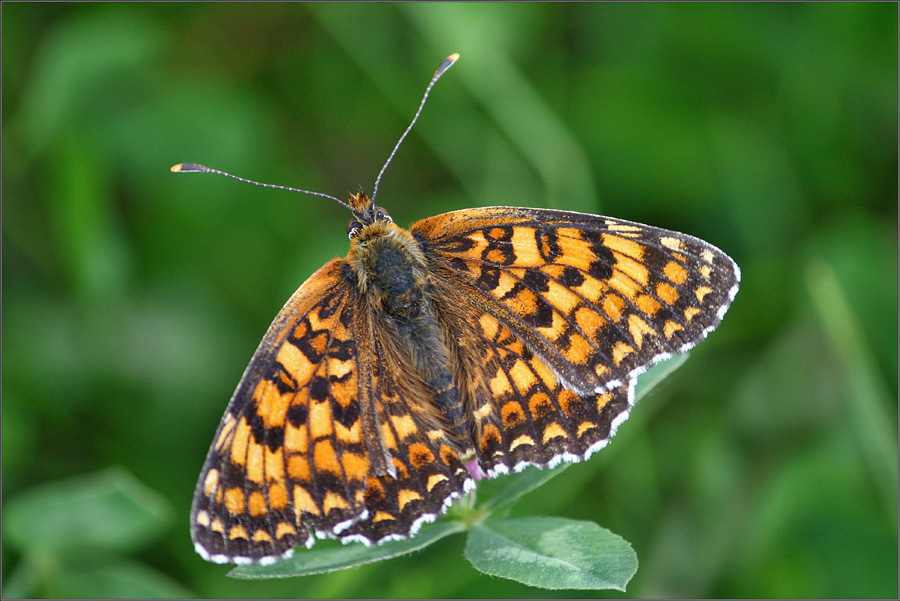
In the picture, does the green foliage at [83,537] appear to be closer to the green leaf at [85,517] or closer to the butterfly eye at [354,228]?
the green leaf at [85,517]

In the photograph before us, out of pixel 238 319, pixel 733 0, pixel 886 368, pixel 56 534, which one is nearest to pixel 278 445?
pixel 56 534

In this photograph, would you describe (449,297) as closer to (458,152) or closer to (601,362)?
(601,362)

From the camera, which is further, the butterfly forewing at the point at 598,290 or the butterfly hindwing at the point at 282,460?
the butterfly forewing at the point at 598,290

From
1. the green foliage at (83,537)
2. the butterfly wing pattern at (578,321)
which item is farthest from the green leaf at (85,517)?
the butterfly wing pattern at (578,321)

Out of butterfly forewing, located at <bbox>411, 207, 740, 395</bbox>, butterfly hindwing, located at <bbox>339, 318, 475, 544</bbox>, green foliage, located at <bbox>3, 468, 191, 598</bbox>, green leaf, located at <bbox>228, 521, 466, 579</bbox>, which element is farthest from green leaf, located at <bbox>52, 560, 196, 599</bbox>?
butterfly forewing, located at <bbox>411, 207, 740, 395</bbox>

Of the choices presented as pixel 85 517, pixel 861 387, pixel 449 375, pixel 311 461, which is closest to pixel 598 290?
pixel 449 375
